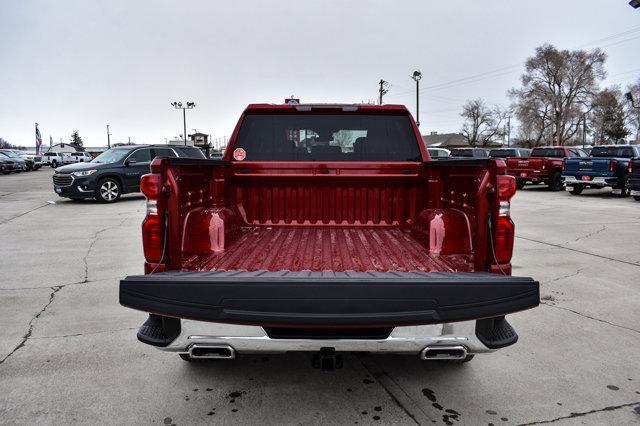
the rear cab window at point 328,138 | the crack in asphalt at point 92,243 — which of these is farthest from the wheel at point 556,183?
the rear cab window at point 328,138

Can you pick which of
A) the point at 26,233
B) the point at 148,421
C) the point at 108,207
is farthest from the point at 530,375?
the point at 108,207

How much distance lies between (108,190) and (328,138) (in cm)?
1312

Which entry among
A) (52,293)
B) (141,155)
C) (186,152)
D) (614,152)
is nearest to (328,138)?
(52,293)

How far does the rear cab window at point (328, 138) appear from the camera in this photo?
14.7 ft

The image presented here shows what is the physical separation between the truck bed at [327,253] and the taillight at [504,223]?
33 cm

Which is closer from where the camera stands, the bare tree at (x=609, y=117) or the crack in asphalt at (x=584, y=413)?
the crack in asphalt at (x=584, y=413)

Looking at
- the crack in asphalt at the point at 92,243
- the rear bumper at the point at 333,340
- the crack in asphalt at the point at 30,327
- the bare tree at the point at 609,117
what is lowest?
the crack in asphalt at the point at 30,327

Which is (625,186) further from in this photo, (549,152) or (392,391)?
(392,391)

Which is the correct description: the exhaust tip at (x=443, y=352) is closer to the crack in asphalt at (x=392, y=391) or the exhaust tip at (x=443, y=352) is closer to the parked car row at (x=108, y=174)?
the crack in asphalt at (x=392, y=391)

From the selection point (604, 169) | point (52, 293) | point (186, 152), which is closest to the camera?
point (52, 293)

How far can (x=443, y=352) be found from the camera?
2.73m

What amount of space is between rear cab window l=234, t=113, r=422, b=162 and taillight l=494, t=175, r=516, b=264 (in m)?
1.65

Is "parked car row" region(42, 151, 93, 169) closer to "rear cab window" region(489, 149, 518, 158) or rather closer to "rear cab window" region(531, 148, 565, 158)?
"rear cab window" region(489, 149, 518, 158)

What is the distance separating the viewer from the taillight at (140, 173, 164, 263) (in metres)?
2.83
